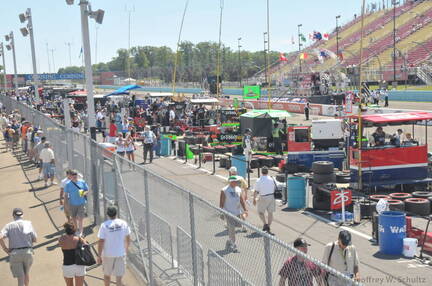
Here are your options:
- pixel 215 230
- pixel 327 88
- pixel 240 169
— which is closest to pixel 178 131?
pixel 240 169

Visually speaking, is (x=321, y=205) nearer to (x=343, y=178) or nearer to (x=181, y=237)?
(x=343, y=178)

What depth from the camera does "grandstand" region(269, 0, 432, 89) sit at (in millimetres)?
68625

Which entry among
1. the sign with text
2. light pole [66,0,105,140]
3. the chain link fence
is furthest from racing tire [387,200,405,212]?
the sign with text

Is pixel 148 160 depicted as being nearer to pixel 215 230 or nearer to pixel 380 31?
pixel 215 230

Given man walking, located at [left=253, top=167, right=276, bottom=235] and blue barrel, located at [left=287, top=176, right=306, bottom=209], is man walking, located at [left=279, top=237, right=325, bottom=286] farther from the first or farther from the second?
blue barrel, located at [left=287, top=176, right=306, bottom=209]

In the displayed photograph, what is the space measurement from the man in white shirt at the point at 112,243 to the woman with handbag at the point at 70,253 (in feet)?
1.23

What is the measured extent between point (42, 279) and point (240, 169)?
33.6 ft

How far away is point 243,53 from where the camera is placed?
193 meters

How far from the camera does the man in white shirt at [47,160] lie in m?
16.8

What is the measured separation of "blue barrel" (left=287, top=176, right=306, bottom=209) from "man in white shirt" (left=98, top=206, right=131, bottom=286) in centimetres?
737

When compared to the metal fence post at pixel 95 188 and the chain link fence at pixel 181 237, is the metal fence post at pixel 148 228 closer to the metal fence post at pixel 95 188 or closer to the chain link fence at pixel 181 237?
the chain link fence at pixel 181 237

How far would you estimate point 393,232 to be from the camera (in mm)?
10352

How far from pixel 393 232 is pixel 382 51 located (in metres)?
81.2

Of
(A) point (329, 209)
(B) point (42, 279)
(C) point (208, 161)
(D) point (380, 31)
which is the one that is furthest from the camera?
(D) point (380, 31)
